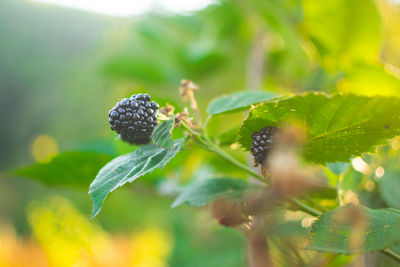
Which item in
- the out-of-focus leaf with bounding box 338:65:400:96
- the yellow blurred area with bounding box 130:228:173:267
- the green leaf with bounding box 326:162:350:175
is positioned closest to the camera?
the green leaf with bounding box 326:162:350:175

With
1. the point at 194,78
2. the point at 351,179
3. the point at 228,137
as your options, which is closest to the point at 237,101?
the point at 228,137

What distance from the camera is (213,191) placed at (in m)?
0.32

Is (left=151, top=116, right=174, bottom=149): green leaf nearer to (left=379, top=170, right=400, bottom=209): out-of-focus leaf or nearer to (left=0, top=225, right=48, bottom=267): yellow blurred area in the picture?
(left=379, top=170, right=400, bottom=209): out-of-focus leaf

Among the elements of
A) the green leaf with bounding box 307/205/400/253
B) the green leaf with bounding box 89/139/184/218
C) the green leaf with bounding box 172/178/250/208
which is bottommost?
the green leaf with bounding box 172/178/250/208

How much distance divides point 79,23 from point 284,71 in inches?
260

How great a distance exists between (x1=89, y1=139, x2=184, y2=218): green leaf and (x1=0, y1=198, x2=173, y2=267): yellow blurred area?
4.60ft

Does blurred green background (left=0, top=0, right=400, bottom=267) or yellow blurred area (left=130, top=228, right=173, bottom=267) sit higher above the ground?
blurred green background (left=0, top=0, right=400, bottom=267)

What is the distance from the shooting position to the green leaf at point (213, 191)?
0.30 metres

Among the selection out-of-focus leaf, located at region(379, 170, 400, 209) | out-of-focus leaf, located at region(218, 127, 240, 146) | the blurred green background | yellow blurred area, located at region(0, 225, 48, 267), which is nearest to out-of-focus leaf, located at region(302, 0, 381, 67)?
the blurred green background

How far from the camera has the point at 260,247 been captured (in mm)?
266

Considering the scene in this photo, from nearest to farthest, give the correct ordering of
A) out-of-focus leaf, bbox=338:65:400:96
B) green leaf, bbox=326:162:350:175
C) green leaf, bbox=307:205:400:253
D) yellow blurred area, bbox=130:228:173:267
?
1. green leaf, bbox=307:205:400:253
2. green leaf, bbox=326:162:350:175
3. out-of-focus leaf, bbox=338:65:400:96
4. yellow blurred area, bbox=130:228:173:267

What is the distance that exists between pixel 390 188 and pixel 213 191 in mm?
209

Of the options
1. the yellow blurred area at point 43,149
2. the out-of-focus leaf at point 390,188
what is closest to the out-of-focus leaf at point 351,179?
the out-of-focus leaf at point 390,188

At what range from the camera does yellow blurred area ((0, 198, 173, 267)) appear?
1.58m
